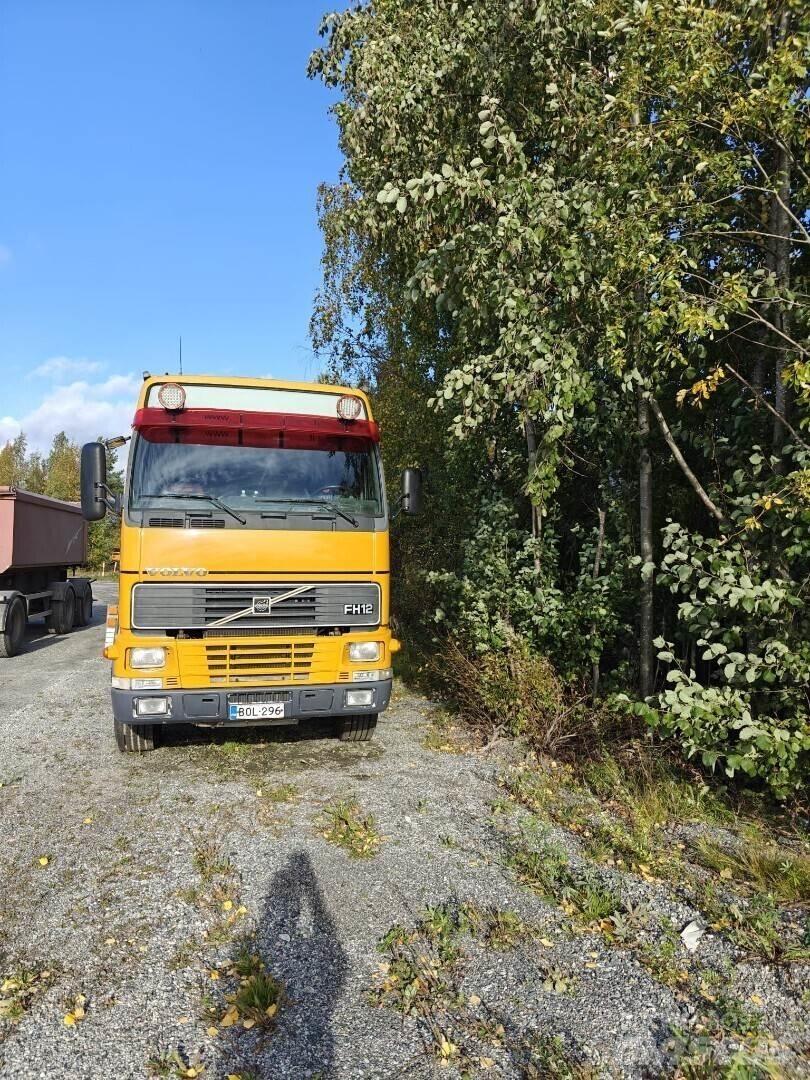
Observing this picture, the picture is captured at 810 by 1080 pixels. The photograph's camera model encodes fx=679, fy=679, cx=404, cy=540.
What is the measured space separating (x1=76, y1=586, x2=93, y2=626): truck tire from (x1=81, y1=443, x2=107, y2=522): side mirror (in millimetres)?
11089

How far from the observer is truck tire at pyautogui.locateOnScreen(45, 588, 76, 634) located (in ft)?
45.8

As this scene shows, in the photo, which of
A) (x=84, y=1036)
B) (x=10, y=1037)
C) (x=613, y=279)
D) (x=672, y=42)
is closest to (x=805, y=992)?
(x=84, y=1036)

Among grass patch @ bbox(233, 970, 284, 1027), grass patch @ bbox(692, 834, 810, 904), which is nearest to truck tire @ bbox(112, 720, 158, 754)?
grass patch @ bbox(233, 970, 284, 1027)

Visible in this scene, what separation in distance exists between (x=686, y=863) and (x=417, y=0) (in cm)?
777

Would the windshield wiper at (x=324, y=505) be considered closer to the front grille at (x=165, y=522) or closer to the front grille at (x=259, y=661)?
the front grille at (x=165, y=522)

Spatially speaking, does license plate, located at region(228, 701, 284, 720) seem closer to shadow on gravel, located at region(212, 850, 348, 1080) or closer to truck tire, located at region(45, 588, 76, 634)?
shadow on gravel, located at region(212, 850, 348, 1080)

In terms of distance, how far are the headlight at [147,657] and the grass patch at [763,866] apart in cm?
370

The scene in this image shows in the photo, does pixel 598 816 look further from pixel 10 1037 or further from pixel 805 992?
pixel 10 1037

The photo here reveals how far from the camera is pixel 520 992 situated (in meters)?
2.76

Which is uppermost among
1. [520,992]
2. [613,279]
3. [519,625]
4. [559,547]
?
[613,279]

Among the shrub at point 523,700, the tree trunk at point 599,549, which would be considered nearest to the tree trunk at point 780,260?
the tree trunk at point 599,549

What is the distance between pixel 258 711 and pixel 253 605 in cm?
81

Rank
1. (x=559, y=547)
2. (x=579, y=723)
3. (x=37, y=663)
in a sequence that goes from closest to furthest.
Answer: (x=579, y=723) < (x=559, y=547) < (x=37, y=663)

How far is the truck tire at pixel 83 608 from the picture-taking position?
15289 mm
